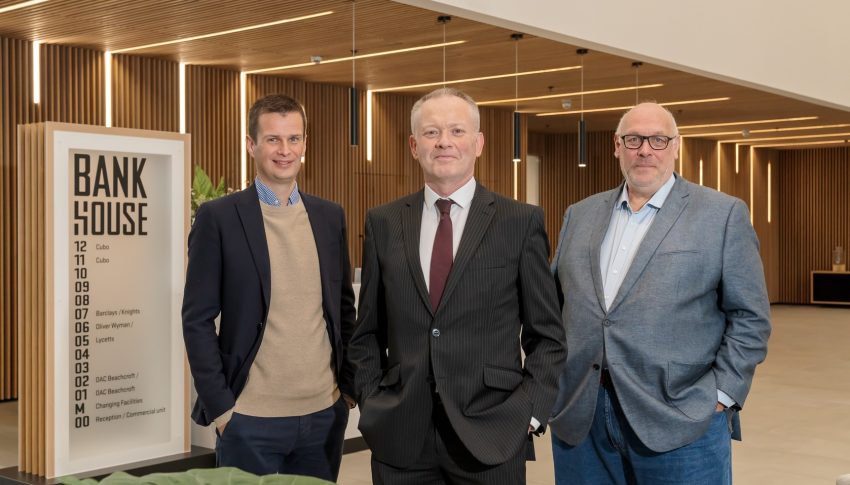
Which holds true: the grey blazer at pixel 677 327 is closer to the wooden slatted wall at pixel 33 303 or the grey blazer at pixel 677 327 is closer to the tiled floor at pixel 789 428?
the wooden slatted wall at pixel 33 303

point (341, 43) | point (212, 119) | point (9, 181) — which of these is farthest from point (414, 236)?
point (212, 119)

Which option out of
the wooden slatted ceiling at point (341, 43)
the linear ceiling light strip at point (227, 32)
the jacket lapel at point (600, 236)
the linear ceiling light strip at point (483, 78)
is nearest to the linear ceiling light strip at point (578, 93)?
the wooden slatted ceiling at point (341, 43)

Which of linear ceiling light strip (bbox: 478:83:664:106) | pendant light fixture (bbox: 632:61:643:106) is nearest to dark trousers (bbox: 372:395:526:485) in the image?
pendant light fixture (bbox: 632:61:643:106)

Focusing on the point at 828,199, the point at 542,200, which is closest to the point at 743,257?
the point at 542,200

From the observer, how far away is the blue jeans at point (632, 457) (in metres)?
3.12

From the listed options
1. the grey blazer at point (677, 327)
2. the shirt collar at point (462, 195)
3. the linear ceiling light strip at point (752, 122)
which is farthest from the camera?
the linear ceiling light strip at point (752, 122)

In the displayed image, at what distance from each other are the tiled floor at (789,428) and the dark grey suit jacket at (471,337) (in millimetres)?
3796

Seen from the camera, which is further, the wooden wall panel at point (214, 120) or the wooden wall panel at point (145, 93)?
the wooden wall panel at point (214, 120)

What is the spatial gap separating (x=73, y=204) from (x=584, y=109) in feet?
39.5

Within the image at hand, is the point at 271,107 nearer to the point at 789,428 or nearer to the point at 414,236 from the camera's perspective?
the point at 414,236

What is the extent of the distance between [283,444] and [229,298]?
494 mm

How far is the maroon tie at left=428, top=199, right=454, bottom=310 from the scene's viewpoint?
274 cm

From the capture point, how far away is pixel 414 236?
9.16ft

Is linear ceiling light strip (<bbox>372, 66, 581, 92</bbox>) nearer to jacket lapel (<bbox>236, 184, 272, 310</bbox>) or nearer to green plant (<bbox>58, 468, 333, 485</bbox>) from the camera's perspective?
jacket lapel (<bbox>236, 184, 272, 310</bbox>)
